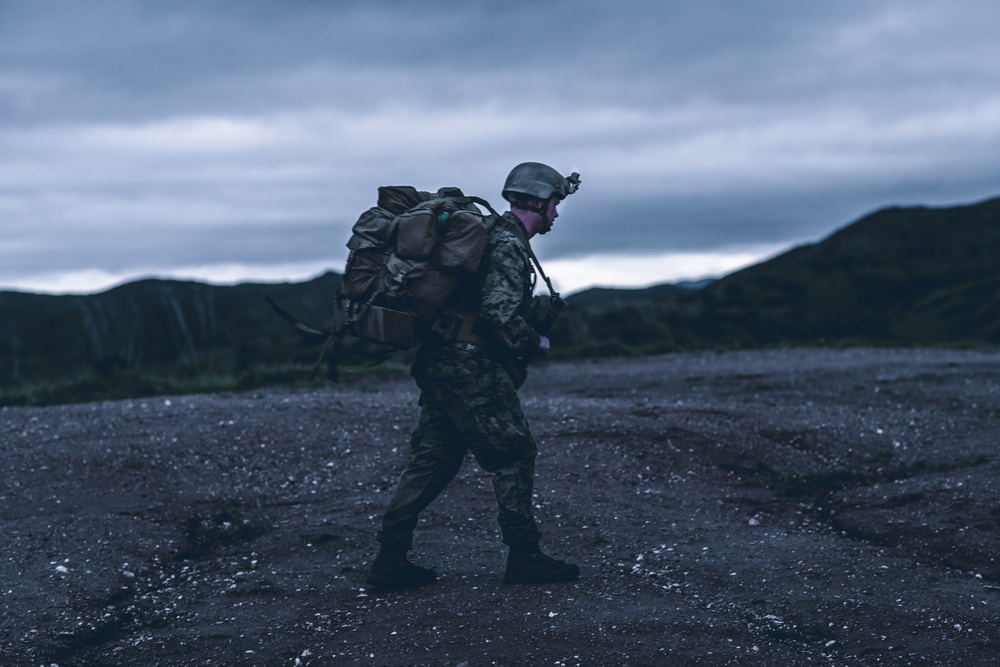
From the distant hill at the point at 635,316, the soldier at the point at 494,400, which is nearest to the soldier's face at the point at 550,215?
the soldier at the point at 494,400

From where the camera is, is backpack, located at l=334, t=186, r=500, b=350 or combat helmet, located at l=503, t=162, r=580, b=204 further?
combat helmet, located at l=503, t=162, r=580, b=204

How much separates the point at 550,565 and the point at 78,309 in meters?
17.5

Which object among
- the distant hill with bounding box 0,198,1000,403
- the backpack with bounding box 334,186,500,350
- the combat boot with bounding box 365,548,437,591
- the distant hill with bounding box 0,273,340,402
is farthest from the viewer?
the distant hill with bounding box 0,273,340,402

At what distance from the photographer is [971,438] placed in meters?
9.55

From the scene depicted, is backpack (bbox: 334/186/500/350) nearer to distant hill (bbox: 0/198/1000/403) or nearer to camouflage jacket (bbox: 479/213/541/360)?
camouflage jacket (bbox: 479/213/541/360)

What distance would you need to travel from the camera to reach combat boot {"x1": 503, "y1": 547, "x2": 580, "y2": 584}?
5.74m

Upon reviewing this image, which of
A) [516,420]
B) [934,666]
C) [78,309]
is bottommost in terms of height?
[934,666]

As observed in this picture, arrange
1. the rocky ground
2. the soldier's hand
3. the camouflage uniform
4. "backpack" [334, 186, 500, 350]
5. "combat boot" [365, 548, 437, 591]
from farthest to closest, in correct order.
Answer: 1. "combat boot" [365, 548, 437, 591]
2. the soldier's hand
3. the camouflage uniform
4. "backpack" [334, 186, 500, 350]
5. the rocky ground

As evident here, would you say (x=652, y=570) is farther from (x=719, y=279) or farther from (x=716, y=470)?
(x=719, y=279)

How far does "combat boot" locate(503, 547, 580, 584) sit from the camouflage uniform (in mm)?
65

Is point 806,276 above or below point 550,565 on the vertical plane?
above

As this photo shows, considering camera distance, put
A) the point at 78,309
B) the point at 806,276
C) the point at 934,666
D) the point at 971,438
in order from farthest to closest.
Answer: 1. the point at 806,276
2. the point at 78,309
3. the point at 971,438
4. the point at 934,666

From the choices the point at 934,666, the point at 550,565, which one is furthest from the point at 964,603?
the point at 550,565

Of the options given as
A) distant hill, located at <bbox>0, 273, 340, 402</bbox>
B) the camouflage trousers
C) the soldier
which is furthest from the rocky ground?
distant hill, located at <bbox>0, 273, 340, 402</bbox>
